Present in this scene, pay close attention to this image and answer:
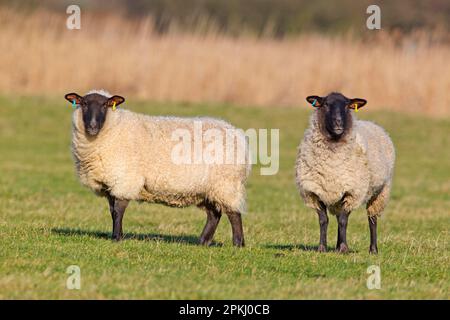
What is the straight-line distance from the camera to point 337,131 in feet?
34.2

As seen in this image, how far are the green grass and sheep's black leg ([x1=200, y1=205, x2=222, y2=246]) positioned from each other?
25cm

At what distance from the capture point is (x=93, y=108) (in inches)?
414

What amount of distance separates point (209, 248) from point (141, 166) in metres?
1.14

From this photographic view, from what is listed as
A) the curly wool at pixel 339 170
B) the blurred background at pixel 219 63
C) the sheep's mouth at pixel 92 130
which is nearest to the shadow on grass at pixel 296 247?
the curly wool at pixel 339 170

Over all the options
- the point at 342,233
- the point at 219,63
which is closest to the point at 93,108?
the point at 342,233

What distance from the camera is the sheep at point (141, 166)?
34.0 ft

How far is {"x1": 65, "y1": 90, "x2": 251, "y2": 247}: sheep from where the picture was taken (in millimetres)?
10375

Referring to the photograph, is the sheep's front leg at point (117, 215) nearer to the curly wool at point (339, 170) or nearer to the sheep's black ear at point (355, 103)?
the curly wool at point (339, 170)

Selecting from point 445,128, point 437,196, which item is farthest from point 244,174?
point 445,128

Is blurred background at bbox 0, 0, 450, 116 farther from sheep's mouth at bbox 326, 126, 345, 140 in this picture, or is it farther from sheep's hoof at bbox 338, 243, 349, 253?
sheep's hoof at bbox 338, 243, 349, 253

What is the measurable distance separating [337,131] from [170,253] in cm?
227

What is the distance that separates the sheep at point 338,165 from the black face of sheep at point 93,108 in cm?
213

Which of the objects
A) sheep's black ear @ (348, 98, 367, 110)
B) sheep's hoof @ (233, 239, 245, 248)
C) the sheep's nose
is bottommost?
sheep's hoof @ (233, 239, 245, 248)

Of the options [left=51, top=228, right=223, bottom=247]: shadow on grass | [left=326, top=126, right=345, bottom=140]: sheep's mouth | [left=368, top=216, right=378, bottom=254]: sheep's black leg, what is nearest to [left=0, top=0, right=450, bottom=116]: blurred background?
[left=51, top=228, right=223, bottom=247]: shadow on grass
